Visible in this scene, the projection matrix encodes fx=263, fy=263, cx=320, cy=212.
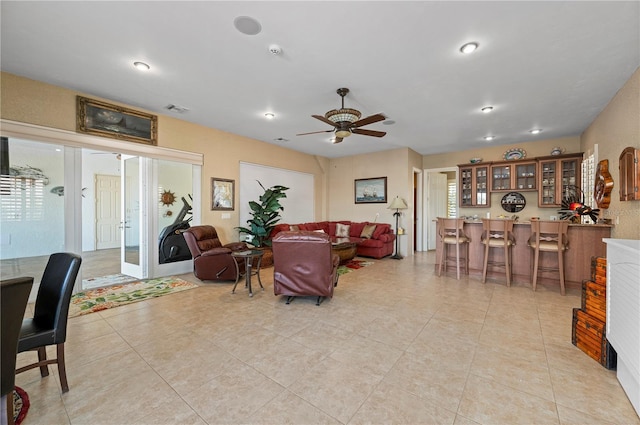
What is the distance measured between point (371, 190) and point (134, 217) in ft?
18.9

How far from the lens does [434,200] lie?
797 centimetres

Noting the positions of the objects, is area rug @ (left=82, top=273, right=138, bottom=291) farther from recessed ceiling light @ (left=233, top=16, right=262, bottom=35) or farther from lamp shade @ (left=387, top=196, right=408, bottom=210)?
lamp shade @ (left=387, top=196, right=408, bottom=210)

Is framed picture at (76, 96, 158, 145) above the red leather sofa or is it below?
above

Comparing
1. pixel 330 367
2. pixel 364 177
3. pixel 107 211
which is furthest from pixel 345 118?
pixel 107 211

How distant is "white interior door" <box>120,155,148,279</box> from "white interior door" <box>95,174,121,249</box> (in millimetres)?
3601

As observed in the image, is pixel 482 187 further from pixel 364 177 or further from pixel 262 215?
pixel 262 215

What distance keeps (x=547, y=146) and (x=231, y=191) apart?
24.2 feet

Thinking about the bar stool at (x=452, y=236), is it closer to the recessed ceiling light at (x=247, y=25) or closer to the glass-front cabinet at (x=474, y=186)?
the glass-front cabinet at (x=474, y=186)

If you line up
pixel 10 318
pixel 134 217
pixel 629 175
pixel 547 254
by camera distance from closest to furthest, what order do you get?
pixel 10 318 → pixel 629 175 → pixel 547 254 → pixel 134 217

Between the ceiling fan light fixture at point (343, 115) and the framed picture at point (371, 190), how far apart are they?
4049mm

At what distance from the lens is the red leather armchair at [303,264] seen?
11.0 ft

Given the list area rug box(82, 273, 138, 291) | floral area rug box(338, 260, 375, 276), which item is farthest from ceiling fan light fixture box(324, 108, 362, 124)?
area rug box(82, 273, 138, 291)

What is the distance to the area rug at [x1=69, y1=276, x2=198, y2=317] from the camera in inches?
135

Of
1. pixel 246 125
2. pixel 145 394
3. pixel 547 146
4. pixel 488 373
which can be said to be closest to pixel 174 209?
pixel 246 125
